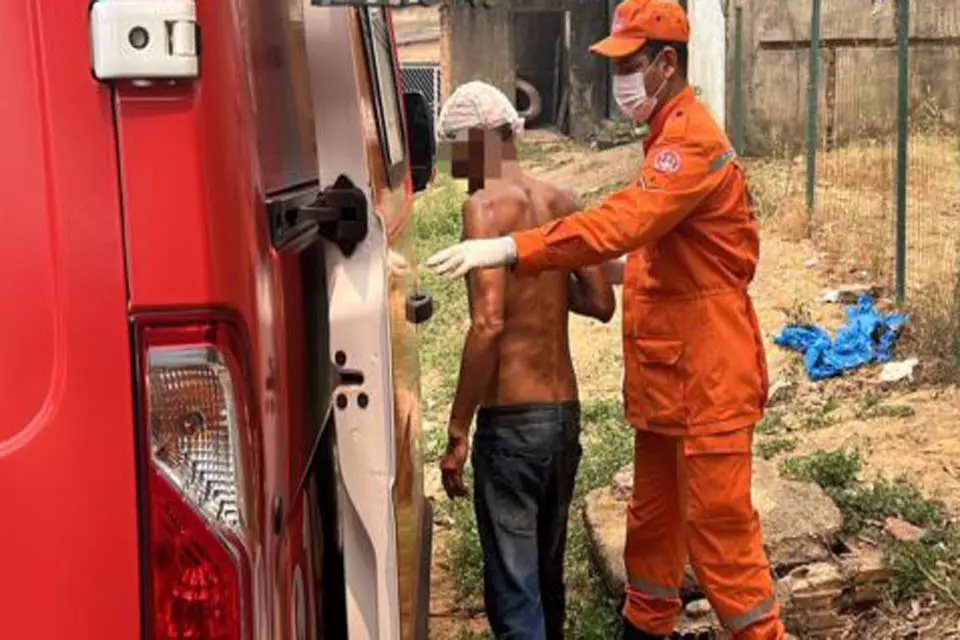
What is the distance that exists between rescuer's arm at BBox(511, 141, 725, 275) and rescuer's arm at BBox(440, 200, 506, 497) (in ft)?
0.95

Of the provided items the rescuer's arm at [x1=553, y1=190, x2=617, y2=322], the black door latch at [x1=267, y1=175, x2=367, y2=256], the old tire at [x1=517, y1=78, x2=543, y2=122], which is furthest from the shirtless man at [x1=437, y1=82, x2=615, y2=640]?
the old tire at [x1=517, y1=78, x2=543, y2=122]

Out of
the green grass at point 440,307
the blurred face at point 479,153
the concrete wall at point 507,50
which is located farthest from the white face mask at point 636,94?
the concrete wall at point 507,50

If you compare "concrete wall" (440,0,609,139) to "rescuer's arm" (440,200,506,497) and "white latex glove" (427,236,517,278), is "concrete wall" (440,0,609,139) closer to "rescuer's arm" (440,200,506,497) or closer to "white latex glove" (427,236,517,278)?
"rescuer's arm" (440,200,506,497)

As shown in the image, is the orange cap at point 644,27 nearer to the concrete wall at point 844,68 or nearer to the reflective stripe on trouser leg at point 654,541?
the reflective stripe on trouser leg at point 654,541

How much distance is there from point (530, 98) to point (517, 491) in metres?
16.3

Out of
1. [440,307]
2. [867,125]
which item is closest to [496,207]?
[440,307]

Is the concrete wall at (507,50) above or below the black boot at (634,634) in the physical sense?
above

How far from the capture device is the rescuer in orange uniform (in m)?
3.57

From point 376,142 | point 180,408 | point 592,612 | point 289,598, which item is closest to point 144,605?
point 180,408

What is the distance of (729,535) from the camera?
3658 millimetres

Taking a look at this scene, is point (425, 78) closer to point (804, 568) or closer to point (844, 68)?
point (844, 68)

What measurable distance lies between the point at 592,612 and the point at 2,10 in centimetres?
356

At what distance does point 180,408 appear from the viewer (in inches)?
63.9

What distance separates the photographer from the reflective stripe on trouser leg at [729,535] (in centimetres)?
363
